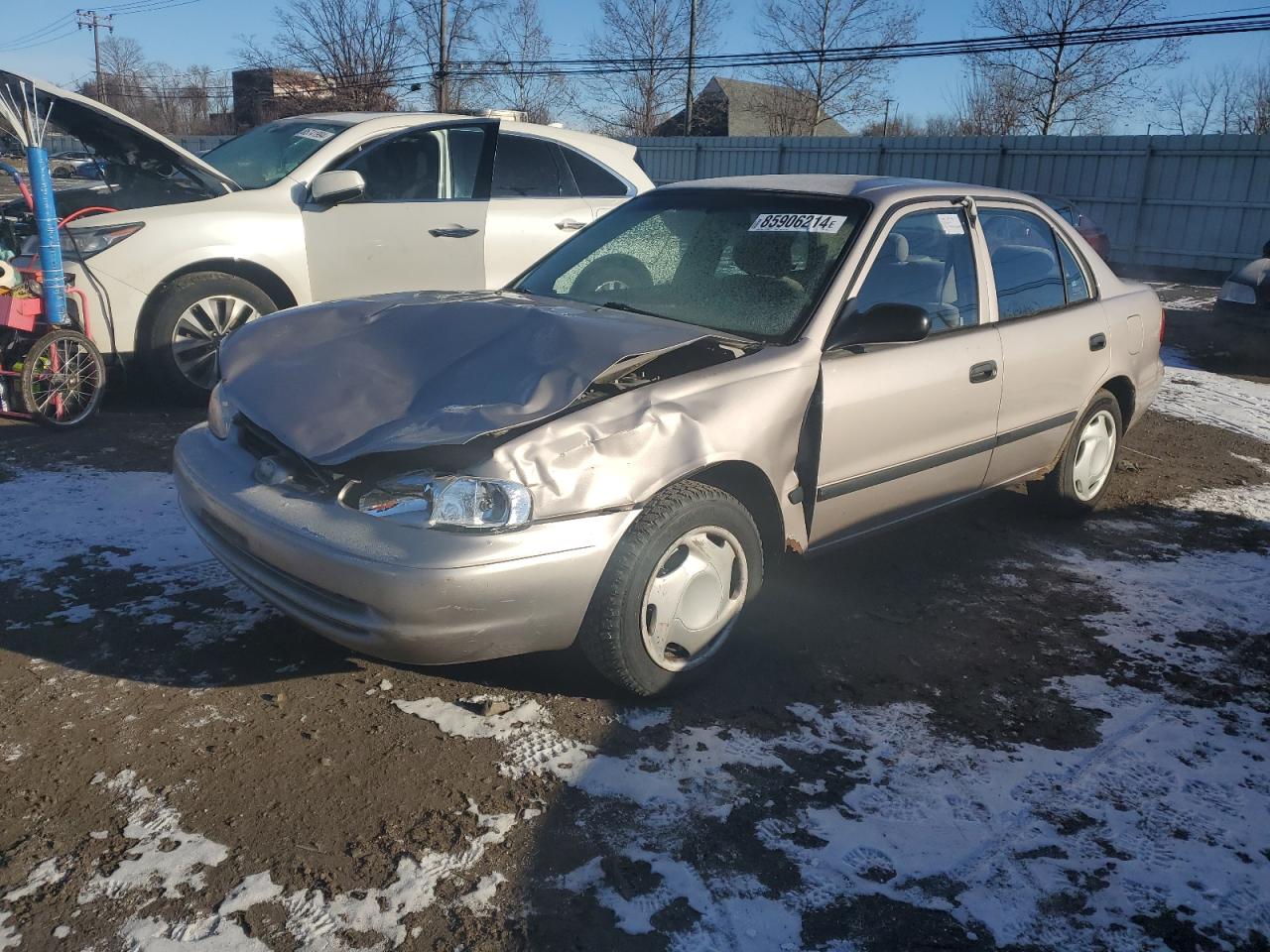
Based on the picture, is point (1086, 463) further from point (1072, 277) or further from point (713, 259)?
point (713, 259)

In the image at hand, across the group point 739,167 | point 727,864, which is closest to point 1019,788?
point 727,864

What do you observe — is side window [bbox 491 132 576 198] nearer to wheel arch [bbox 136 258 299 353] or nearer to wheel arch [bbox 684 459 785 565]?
wheel arch [bbox 136 258 299 353]

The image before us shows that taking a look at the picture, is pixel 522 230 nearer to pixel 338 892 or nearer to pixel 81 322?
pixel 81 322

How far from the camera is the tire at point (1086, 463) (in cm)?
493

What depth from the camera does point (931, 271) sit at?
4.09 meters

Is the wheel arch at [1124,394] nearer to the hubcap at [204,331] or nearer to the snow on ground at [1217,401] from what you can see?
the snow on ground at [1217,401]

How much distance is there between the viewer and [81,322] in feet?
18.7

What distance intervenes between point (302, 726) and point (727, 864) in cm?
130

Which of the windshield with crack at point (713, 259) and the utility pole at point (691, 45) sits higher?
the utility pole at point (691, 45)

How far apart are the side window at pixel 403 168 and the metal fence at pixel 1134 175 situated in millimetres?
14418

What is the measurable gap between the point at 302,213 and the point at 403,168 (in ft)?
2.59

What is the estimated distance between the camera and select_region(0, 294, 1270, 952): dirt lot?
228 centimetres

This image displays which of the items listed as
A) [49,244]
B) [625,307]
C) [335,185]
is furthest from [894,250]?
[49,244]

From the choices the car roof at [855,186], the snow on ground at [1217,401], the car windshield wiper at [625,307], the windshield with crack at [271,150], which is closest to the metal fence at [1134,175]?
the snow on ground at [1217,401]
